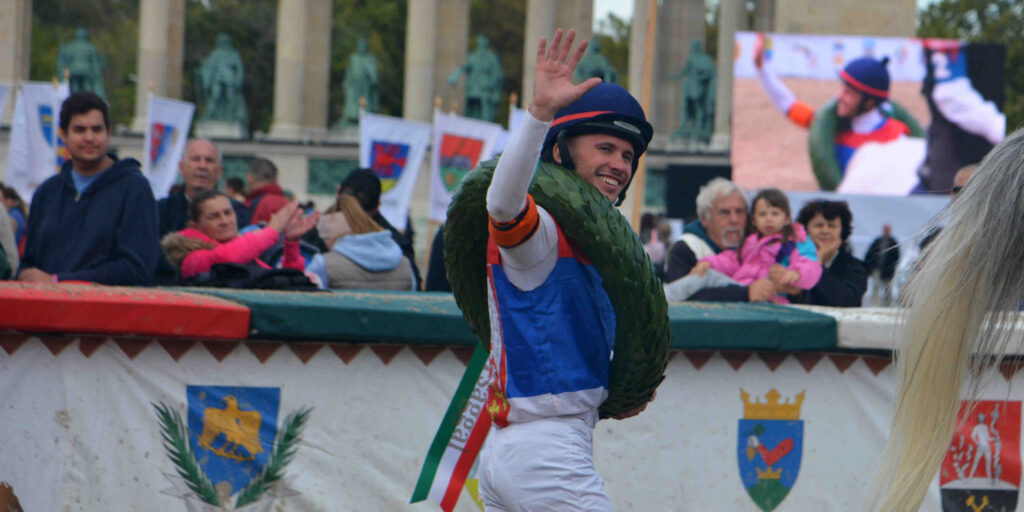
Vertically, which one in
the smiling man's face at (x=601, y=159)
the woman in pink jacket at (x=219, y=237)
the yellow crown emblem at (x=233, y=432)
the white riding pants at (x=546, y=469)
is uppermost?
the smiling man's face at (x=601, y=159)

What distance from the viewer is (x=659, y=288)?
387cm

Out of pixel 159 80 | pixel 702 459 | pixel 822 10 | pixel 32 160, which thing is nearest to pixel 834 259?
pixel 702 459

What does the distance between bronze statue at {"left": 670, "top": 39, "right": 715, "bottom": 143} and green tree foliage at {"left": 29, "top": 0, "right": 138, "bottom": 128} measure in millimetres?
28051

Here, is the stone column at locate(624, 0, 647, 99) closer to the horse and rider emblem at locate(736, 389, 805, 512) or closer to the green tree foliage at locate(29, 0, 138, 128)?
the green tree foliage at locate(29, 0, 138, 128)

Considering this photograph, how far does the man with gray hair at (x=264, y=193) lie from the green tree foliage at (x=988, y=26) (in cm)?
4882

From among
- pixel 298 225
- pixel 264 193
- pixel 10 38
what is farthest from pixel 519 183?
pixel 10 38

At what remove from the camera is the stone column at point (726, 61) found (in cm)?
3822

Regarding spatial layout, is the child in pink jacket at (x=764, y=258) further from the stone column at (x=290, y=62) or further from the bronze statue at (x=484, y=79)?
the stone column at (x=290, y=62)

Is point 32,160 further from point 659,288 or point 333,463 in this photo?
point 659,288

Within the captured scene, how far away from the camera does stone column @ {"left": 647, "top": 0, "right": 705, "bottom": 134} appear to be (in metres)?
41.5

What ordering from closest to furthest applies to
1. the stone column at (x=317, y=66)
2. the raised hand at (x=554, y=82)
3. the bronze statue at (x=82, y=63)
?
1. the raised hand at (x=554, y=82)
2. the bronze statue at (x=82, y=63)
3. the stone column at (x=317, y=66)

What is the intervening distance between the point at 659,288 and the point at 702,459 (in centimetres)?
217

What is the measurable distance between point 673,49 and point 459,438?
37971mm

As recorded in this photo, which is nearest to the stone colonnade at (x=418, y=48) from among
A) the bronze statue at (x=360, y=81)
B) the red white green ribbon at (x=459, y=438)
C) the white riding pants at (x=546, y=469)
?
the bronze statue at (x=360, y=81)
